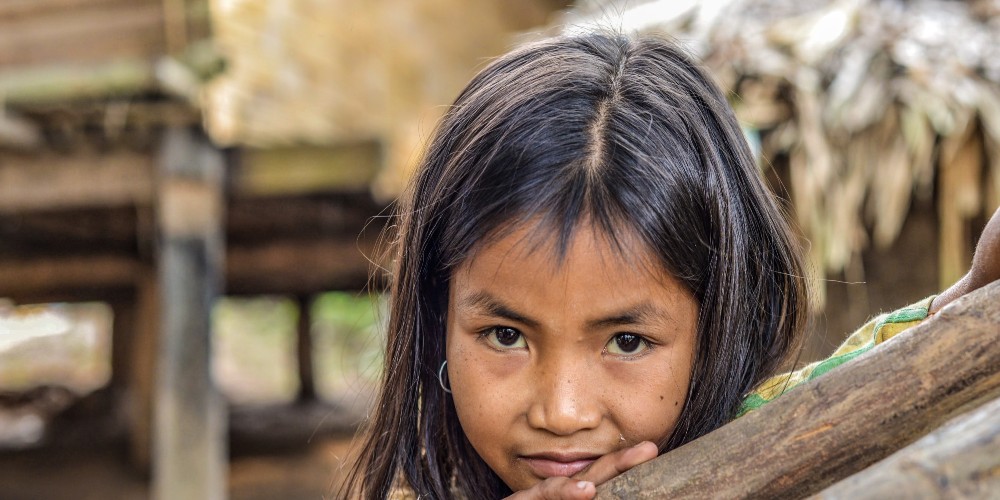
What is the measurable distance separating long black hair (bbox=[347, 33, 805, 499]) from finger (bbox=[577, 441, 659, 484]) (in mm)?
175

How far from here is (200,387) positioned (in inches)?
149

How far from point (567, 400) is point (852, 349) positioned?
0.39 m

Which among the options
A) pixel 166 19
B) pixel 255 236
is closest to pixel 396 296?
pixel 166 19

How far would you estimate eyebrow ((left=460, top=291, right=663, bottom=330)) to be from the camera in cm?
111

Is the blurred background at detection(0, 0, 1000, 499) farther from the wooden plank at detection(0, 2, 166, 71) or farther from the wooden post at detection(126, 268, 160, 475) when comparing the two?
the wooden post at detection(126, 268, 160, 475)

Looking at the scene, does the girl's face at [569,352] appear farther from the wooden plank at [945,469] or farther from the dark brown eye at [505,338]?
the wooden plank at [945,469]

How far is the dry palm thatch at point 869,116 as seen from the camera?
306 centimetres

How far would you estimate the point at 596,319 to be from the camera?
111 centimetres

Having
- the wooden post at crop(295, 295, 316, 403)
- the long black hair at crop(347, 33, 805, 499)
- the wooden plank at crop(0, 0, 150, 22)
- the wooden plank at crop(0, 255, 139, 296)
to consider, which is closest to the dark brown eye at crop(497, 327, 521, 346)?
the long black hair at crop(347, 33, 805, 499)

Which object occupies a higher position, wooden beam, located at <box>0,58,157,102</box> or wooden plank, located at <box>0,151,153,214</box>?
wooden beam, located at <box>0,58,157,102</box>

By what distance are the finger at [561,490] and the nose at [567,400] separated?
7 centimetres

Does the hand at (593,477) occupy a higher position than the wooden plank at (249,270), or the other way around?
the hand at (593,477)

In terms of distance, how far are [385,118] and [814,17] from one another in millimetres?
3408

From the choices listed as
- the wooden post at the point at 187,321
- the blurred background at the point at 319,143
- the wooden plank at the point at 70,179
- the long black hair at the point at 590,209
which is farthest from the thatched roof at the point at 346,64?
the long black hair at the point at 590,209
